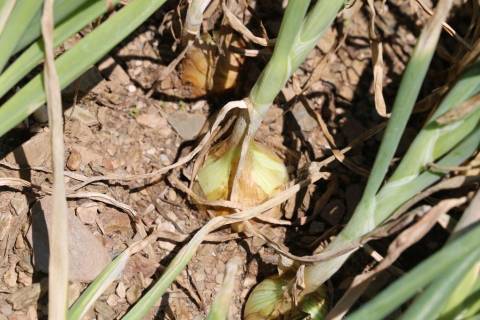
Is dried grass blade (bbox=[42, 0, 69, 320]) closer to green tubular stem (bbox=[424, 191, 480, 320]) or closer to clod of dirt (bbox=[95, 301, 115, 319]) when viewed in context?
clod of dirt (bbox=[95, 301, 115, 319])

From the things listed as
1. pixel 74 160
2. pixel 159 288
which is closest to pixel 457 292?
pixel 159 288

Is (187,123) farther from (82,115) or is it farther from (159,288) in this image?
(159,288)

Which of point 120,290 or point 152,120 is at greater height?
point 152,120

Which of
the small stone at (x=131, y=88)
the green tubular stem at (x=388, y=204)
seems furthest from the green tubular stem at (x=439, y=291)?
the small stone at (x=131, y=88)

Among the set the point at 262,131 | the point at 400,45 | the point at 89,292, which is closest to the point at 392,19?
the point at 400,45

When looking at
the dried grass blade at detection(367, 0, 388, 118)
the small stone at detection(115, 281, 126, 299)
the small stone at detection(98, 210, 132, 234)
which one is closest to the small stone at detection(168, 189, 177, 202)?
the small stone at detection(98, 210, 132, 234)

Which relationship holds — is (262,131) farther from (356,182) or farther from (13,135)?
(13,135)

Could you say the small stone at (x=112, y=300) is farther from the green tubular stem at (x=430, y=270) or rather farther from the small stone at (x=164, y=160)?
the green tubular stem at (x=430, y=270)
